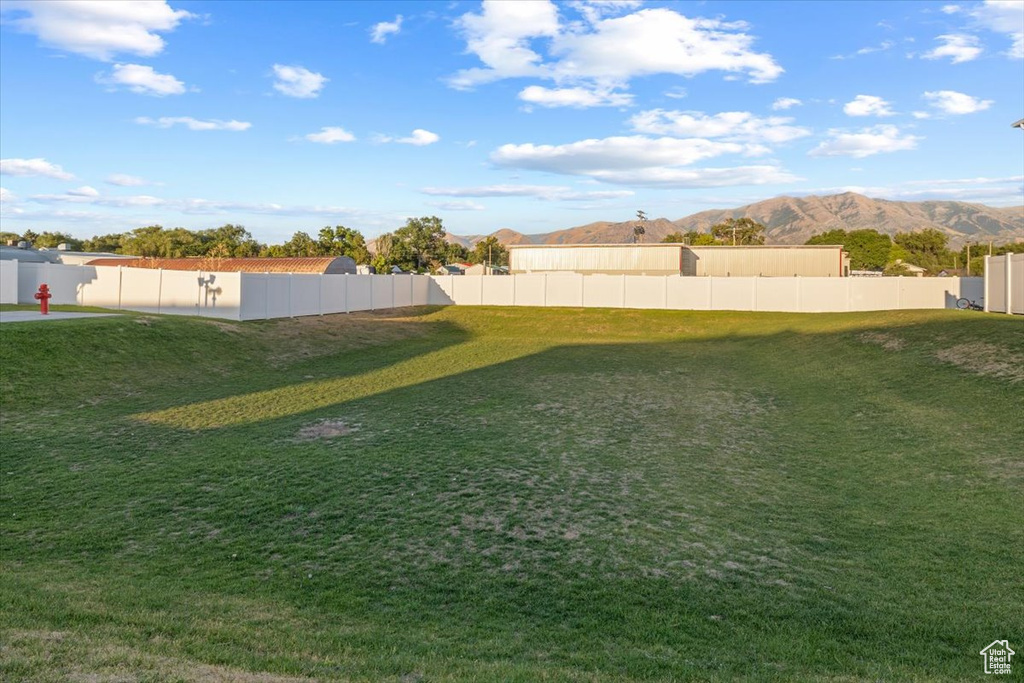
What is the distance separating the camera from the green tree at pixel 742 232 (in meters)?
117

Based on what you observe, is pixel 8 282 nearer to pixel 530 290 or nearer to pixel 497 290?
pixel 497 290

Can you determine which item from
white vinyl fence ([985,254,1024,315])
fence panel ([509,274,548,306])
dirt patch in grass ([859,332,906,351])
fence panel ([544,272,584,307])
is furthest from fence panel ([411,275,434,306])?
white vinyl fence ([985,254,1024,315])

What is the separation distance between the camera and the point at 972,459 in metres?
10.2

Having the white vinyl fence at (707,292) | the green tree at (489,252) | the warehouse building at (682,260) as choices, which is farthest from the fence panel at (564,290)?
the green tree at (489,252)

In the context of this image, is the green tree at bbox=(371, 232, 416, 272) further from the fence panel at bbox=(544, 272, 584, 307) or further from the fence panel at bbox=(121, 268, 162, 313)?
the fence panel at bbox=(121, 268, 162, 313)

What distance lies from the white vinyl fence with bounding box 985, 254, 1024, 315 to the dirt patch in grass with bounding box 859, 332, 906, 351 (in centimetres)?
538

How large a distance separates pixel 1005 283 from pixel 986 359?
38.9 ft

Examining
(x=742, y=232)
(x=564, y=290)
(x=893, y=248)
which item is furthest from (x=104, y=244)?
(x=893, y=248)

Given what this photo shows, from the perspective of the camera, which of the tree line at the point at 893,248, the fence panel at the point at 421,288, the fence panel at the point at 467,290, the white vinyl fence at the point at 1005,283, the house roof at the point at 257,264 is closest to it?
the white vinyl fence at the point at 1005,283

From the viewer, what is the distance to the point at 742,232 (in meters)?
117

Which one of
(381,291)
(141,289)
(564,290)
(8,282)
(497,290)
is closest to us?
(141,289)

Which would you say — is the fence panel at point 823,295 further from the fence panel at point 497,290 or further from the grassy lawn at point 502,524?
the grassy lawn at point 502,524

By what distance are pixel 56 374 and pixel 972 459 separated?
59.9 ft

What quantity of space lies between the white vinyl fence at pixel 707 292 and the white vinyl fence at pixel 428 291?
0.06 metres
